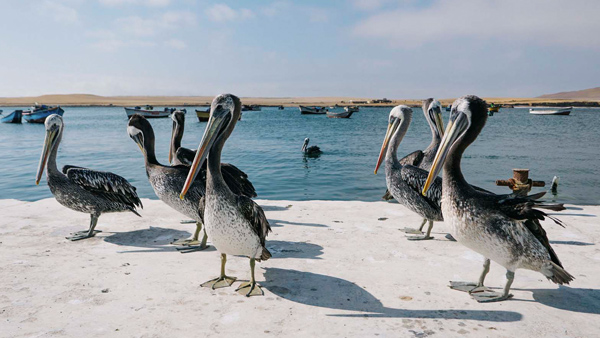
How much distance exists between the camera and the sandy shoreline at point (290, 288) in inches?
130

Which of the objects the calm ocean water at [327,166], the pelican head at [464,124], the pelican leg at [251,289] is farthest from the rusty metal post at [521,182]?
the pelican leg at [251,289]

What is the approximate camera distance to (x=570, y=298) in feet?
12.6

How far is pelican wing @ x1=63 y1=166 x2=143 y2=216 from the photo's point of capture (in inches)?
237

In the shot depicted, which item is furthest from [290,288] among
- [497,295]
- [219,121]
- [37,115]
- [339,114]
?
[339,114]

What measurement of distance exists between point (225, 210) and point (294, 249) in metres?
1.77

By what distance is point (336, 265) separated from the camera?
474 centimetres

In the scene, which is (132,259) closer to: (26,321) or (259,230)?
(26,321)

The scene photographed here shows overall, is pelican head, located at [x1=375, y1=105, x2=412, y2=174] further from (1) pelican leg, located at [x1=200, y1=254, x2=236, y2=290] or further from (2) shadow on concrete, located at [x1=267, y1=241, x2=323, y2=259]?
(1) pelican leg, located at [x1=200, y1=254, x2=236, y2=290]

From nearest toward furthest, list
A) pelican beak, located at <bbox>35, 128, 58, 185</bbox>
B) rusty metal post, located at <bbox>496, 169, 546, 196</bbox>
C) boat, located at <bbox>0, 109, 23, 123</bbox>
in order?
1. pelican beak, located at <bbox>35, 128, 58, 185</bbox>
2. rusty metal post, located at <bbox>496, 169, 546, 196</bbox>
3. boat, located at <bbox>0, 109, 23, 123</bbox>

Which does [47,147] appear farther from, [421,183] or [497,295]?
[497,295]

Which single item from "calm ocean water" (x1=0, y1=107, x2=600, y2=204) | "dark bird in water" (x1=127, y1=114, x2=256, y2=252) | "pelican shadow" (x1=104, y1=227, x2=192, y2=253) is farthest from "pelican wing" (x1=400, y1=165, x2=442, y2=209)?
"calm ocean water" (x1=0, y1=107, x2=600, y2=204)

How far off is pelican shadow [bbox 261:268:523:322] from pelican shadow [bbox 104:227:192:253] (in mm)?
1895

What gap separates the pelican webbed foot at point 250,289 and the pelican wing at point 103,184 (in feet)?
10.2

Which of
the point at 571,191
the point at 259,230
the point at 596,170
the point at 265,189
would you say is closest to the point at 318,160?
the point at 265,189
